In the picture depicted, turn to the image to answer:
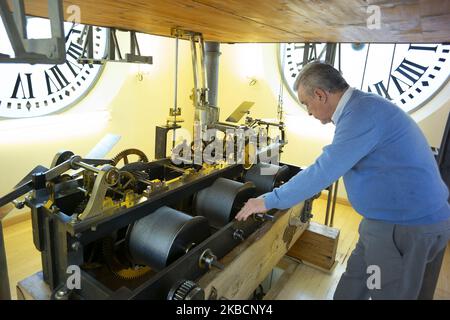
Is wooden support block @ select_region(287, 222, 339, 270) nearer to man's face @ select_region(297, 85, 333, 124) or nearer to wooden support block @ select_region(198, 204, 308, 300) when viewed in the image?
wooden support block @ select_region(198, 204, 308, 300)

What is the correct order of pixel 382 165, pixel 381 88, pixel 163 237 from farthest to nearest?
pixel 381 88
pixel 382 165
pixel 163 237

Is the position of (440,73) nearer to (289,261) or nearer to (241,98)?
(241,98)

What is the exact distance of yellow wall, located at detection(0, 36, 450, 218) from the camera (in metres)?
2.50

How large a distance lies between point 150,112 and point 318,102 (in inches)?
101

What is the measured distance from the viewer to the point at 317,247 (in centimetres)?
183

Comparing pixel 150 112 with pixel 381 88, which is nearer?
pixel 381 88

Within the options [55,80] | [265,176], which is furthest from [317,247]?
[55,80]

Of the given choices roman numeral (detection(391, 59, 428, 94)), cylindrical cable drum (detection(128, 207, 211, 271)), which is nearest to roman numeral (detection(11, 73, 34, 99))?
cylindrical cable drum (detection(128, 207, 211, 271))

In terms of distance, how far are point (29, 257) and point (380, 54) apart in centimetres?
356

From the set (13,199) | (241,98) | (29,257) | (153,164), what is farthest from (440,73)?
(29,257)

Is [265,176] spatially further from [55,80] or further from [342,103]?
[55,80]

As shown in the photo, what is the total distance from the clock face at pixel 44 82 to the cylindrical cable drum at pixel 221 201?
60.6 inches

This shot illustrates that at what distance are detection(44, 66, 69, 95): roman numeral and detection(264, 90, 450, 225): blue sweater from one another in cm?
243

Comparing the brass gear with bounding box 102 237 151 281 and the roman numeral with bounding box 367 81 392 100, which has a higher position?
the roman numeral with bounding box 367 81 392 100
